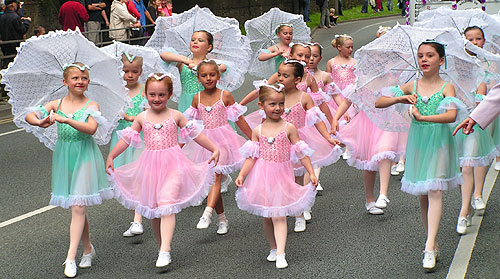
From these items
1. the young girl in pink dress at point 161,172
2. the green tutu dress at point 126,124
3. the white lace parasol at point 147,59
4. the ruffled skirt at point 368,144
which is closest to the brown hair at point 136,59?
the white lace parasol at point 147,59

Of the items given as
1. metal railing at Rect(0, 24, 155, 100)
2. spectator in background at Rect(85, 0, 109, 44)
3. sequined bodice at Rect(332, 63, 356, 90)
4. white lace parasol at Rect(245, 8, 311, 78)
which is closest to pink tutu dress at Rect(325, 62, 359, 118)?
sequined bodice at Rect(332, 63, 356, 90)

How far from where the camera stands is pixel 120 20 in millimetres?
20547

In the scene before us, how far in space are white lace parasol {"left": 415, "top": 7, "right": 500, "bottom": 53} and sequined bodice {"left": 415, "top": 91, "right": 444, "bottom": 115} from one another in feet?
5.74

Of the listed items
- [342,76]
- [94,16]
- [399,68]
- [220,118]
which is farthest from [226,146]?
[94,16]

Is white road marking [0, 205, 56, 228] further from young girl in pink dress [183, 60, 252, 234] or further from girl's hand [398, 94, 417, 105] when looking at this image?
girl's hand [398, 94, 417, 105]

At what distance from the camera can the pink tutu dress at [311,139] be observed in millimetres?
8266

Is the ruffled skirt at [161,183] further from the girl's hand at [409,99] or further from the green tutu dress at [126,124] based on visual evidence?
the girl's hand at [409,99]

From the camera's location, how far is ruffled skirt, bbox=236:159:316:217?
6.96 metres

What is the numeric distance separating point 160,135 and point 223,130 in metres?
1.40

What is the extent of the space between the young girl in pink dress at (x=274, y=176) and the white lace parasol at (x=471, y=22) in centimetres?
233

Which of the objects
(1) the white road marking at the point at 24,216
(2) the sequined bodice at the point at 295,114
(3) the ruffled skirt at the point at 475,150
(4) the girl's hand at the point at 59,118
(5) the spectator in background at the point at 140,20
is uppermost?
(4) the girl's hand at the point at 59,118

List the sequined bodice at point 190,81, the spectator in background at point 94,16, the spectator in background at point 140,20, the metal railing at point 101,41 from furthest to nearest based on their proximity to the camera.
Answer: the spectator in background at point 140,20
the spectator in background at point 94,16
the metal railing at point 101,41
the sequined bodice at point 190,81

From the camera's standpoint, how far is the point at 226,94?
27.8 feet

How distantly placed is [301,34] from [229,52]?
1917 millimetres
